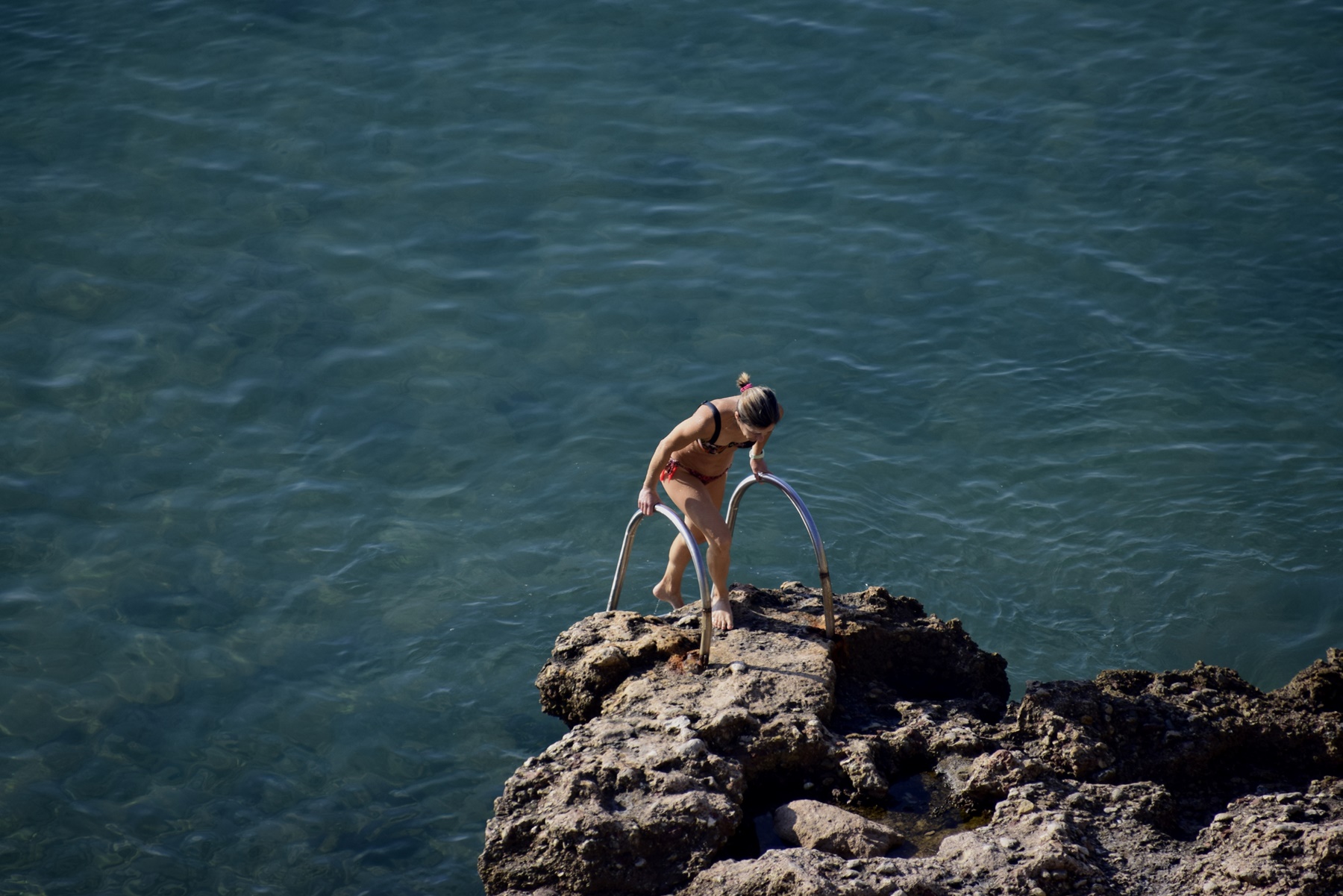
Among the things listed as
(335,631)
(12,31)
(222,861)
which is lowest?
(222,861)

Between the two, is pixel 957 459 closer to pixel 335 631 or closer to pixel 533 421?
pixel 533 421

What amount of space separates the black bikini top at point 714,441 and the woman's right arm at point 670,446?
5 centimetres

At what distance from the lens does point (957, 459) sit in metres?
10.7

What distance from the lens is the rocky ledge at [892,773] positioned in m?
5.36

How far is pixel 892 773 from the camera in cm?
627

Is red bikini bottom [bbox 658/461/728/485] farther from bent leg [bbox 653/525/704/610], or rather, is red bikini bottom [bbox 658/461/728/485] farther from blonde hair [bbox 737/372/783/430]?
blonde hair [bbox 737/372/783/430]

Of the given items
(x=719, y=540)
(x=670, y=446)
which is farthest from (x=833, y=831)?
(x=670, y=446)

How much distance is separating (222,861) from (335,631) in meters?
2.13

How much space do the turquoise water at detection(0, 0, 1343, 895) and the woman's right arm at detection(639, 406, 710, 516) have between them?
2.22 m

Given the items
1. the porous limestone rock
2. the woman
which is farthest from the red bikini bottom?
the porous limestone rock

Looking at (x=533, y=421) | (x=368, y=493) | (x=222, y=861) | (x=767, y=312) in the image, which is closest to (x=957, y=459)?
(x=767, y=312)

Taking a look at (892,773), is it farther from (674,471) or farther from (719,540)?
(674,471)

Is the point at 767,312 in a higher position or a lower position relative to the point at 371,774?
higher

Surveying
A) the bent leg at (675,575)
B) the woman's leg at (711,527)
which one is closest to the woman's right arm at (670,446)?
the woman's leg at (711,527)
